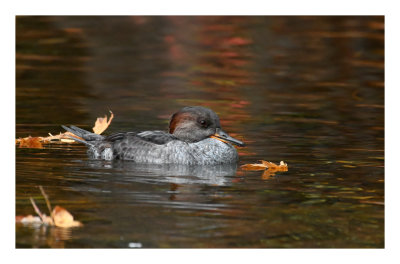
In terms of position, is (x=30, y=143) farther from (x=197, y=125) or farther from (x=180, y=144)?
(x=197, y=125)

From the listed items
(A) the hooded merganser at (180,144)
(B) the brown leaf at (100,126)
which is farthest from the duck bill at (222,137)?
(B) the brown leaf at (100,126)

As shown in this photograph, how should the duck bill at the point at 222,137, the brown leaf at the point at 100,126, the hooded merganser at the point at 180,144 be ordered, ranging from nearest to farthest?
the hooded merganser at the point at 180,144, the duck bill at the point at 222,137, the brown leaf at the point at 100,126

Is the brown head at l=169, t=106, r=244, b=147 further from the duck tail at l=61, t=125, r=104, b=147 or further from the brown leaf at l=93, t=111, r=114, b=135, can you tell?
the brown leaf at l=93, t=111, r=114, b=135

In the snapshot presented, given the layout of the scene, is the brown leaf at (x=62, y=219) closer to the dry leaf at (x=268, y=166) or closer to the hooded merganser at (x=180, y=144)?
the hooded merganser at (x=180, y=144)

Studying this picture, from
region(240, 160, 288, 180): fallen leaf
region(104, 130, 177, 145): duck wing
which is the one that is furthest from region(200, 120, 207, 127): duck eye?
region(240, 160, 288, 180): fallen leaf

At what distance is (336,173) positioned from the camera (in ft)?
38.7

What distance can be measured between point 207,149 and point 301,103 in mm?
5000

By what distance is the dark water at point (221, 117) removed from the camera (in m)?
9.08

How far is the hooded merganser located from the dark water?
270 mm

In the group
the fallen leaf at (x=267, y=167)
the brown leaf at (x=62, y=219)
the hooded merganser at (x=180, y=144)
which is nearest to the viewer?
the brown leaf at (x=62, y=219)

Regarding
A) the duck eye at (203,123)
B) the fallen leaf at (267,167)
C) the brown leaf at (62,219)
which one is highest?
the duck eye at (203,123)

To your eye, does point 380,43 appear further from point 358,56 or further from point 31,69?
point 31,69

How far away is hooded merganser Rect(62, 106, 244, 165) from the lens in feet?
41.3

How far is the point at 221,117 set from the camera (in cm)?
1583
